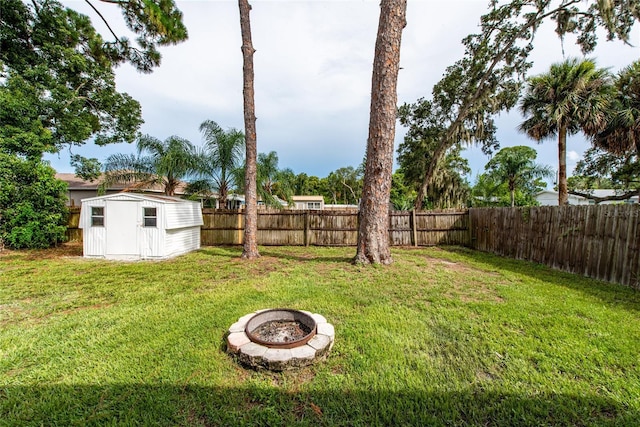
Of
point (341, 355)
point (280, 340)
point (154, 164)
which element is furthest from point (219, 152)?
point (341, 355)

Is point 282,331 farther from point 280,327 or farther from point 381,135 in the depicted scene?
point 381,135

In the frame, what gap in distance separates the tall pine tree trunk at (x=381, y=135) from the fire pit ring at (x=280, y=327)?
3003 mm

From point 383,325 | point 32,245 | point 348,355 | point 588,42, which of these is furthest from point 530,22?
point 32,245

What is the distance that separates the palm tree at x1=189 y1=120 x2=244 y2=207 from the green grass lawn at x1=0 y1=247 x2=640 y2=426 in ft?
18.4

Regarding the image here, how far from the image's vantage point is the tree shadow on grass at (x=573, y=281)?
3484 millimetres

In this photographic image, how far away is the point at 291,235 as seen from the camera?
29.8ft

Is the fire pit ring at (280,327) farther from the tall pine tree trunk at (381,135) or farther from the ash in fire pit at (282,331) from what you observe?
the tall pine tree trunk at (381,135)

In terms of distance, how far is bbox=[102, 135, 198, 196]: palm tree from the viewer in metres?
8.54

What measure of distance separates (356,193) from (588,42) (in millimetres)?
26356

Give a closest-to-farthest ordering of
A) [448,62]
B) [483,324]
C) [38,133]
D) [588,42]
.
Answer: [483,324], [38,133], [588,42], [448,62]

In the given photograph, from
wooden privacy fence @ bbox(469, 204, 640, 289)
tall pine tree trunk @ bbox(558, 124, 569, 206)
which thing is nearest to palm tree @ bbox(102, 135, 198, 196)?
wooden privacy fence @ bbox(469, 204, 640, 289)

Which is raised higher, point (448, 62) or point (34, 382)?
point (448, 62)

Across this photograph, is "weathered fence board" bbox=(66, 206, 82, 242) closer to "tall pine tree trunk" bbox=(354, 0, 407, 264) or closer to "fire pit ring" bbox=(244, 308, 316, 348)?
"fire pit ring" bbox=(244, 308, 316, 348)

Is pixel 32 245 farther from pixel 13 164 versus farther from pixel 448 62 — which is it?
pixel 448 62
